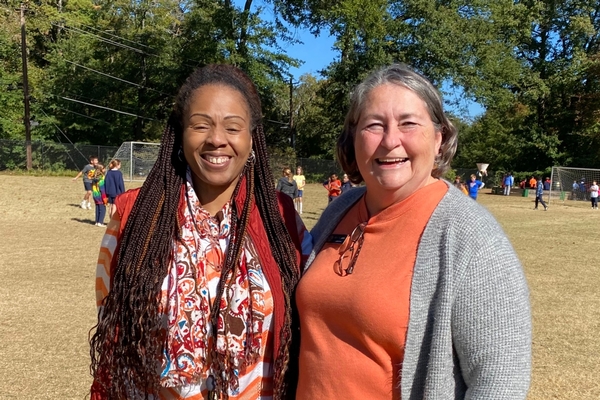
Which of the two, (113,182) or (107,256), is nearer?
(107,256)

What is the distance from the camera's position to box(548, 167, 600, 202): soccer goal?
34219 mm

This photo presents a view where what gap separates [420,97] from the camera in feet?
5.90

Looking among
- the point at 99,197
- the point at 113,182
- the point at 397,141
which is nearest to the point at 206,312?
the point at 397,141

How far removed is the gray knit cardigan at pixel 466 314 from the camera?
1.49m

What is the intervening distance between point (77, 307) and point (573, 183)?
1385 inches

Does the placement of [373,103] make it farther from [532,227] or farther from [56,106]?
[56,106]

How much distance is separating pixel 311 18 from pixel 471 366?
40200mm

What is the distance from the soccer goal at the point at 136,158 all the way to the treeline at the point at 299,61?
29.2 ft

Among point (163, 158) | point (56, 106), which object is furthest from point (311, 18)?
point (163, 158)

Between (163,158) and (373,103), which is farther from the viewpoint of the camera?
(163,158)

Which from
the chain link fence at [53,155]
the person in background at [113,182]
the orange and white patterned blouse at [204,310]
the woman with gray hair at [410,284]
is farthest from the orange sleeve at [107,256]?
the chain link fence at [53,155]

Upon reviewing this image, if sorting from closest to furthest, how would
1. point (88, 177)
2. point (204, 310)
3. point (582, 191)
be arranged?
point (204, 310) → point (88, 177) → point (582, 191)

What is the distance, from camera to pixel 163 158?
2.20m

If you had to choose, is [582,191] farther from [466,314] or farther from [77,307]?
[466,314]
